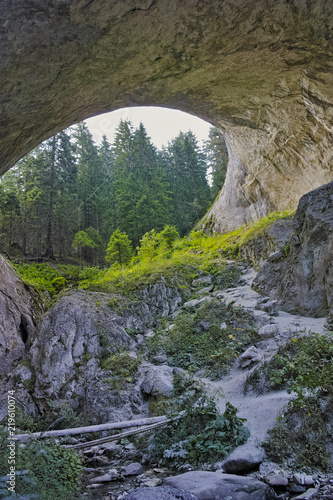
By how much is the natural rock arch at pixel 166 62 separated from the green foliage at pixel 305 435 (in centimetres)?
752

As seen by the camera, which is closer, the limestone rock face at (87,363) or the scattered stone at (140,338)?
the limestone rock face at (87,363)

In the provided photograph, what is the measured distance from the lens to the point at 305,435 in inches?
158

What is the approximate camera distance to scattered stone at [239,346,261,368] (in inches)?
266

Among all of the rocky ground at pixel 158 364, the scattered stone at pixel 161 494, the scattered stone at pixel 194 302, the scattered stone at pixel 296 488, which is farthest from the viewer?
the scattered stone at pixel 194 302

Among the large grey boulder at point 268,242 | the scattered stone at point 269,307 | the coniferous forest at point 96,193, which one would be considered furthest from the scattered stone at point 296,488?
the coniferous forest at point 96,193

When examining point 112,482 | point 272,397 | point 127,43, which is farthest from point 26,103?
point 272,397

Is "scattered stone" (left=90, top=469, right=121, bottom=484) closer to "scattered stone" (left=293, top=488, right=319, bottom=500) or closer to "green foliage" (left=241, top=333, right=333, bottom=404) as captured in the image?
"scattered stone" (left=293, top=488, right=319, bottom=500)

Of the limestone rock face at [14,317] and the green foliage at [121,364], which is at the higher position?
the limestone rock face at [14,317]

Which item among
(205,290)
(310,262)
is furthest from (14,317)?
(310,262)

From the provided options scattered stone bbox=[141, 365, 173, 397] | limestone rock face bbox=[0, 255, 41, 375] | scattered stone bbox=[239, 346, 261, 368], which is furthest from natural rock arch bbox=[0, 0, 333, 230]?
scattered stone bbox=[239, 346, 261, 368]

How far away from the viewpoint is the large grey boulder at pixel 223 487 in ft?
10.5

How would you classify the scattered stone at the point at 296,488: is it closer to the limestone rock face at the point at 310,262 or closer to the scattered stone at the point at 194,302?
the limestone rock face at the point at 310,262

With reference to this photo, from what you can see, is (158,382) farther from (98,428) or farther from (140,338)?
(140,338)

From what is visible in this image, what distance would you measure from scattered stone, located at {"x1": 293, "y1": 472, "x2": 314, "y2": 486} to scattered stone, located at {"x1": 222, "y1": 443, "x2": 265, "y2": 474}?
0.53 m
